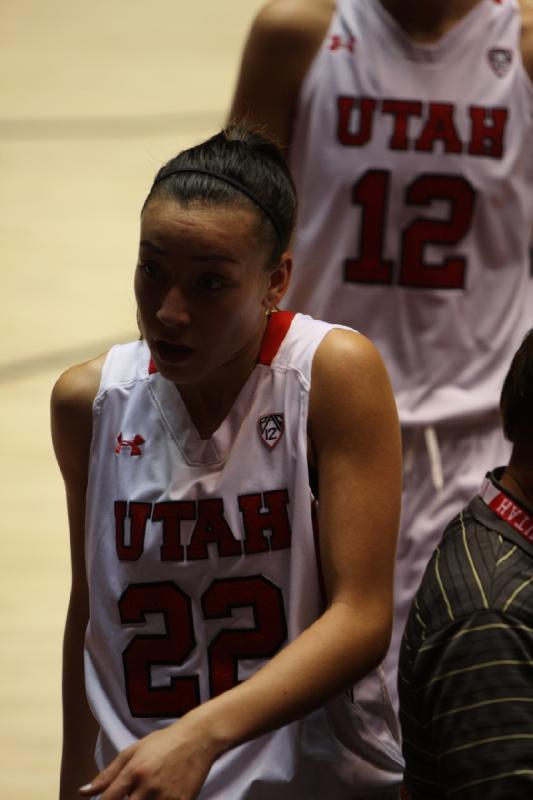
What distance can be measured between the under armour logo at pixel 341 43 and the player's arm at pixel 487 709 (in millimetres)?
1445

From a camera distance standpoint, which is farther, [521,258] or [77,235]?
[77,235]

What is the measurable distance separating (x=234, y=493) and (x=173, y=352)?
232 mm

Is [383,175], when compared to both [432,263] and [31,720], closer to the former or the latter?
[432,263]

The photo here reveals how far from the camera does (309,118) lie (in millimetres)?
3213

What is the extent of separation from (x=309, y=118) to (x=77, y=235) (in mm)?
4540

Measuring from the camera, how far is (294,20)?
3193mm

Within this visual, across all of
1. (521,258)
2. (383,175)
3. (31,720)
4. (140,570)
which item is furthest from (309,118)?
(31,720)

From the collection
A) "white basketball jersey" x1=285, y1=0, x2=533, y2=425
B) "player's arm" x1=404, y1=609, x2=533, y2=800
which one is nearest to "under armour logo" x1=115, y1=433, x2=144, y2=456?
"player's arm" x1=404, y1=609, x2=533, y2=800

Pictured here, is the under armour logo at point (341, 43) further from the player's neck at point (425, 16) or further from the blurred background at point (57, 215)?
the blurred background at point (57, 215)

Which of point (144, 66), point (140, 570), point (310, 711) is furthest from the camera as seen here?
point (144, 66)

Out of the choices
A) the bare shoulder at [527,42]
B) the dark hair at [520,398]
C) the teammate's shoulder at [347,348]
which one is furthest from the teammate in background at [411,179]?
the dark hair at [520,398]

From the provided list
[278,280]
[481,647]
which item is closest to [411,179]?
[278,280]

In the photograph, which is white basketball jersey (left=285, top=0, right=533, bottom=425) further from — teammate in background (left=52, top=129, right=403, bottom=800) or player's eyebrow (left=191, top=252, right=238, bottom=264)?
player's eyebrow (left=191, top=252, right=238, bottom=264)

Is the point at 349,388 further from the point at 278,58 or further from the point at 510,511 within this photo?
the point at 278,58
